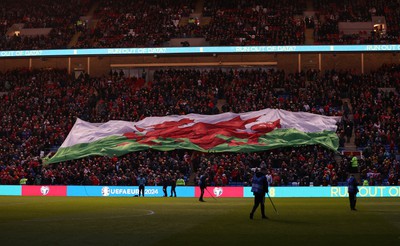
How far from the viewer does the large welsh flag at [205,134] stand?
5116 centimetres

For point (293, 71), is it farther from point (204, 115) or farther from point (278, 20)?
point (204, 115)

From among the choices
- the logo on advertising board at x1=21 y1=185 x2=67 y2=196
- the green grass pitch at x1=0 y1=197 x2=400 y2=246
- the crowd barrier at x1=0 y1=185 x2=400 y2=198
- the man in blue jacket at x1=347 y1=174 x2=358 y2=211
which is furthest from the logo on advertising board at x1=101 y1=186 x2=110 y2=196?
the man in blue jacket at x1=347 y1=174 x2=358 y2=211

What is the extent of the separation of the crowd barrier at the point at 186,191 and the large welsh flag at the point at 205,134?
11.8 ft

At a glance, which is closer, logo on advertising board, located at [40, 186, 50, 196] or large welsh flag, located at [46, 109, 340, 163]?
logo on advertising board, located at [40, 186, 50, 196]

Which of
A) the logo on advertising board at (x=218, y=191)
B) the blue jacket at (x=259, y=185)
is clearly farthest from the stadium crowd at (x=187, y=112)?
the blue jacket at (x=259, y=185)

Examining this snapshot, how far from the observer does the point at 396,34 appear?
62.7 meters

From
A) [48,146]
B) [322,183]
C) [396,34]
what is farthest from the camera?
[396,34]

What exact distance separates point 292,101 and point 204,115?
781 cm

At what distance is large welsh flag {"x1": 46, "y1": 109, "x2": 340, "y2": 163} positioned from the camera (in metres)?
51.2

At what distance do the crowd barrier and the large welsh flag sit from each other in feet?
11.8

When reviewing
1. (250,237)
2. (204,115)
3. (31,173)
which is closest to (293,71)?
(204,115)

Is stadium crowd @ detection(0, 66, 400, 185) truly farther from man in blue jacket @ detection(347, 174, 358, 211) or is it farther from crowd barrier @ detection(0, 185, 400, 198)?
man in blue jacket @ detection(347, 174, 358, 211)

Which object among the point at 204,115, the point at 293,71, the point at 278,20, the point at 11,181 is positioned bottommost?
the point at 11,181

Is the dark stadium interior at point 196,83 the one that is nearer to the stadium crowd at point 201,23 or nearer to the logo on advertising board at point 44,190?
the stadium crowd at point 201,23
